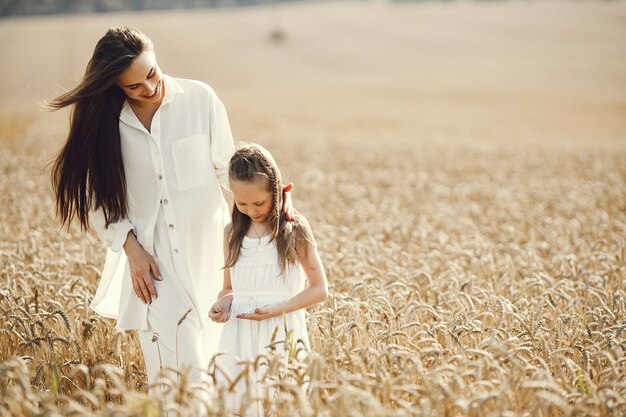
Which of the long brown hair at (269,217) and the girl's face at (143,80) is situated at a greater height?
the girl's face at (143,80)

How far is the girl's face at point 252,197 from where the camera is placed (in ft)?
11.5

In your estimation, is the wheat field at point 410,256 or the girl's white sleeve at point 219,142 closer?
the wheat field at point 410,256

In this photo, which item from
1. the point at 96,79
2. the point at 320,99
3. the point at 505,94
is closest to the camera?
the point at 96,79

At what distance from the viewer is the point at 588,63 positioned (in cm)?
5959

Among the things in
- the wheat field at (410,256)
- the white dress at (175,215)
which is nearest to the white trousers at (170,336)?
the white dress at (175,215)

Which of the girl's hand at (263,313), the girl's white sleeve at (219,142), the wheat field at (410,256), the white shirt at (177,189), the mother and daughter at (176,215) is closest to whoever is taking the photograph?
the wheat field at (410,256)

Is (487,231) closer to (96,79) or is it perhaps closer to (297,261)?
(297,261)

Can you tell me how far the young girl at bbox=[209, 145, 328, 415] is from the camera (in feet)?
11.6

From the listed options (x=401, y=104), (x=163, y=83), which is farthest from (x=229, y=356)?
(x=401, y=104)

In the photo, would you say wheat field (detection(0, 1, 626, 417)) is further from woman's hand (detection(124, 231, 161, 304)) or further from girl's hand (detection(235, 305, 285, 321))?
woman's hand (detection(124, 231, 161, 304))

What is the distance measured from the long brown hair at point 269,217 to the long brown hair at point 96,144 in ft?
2.49

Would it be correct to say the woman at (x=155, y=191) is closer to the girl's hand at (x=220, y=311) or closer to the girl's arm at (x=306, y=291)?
the girl's hand at (x=220, y=311)

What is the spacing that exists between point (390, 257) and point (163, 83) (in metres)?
3.40

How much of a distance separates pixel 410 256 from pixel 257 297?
301 cm
